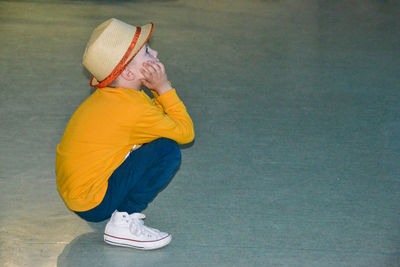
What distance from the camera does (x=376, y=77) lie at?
9.10ft

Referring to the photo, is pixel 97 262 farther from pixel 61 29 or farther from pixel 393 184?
pixel 61 29

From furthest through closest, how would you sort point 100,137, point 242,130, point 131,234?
point 242,130 → point 131,234 → point 100,137

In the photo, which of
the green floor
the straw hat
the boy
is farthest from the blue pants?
the straw hat

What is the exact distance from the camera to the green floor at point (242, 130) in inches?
69.3

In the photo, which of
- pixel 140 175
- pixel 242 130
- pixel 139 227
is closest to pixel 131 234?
pixel 139 227

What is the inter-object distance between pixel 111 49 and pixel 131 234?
0.56m

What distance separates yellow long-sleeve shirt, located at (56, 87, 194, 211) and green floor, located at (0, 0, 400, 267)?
21cm

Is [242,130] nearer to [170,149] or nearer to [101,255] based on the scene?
[170,149]

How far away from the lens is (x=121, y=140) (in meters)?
1.65

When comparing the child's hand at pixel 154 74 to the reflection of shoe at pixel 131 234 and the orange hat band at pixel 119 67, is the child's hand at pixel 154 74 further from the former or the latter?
the reflection of shoe at pixel 131 234

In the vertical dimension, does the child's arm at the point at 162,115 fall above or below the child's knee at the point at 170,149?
above

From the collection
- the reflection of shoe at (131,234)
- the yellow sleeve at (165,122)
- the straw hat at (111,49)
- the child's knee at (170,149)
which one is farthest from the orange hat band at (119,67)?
the reflection of shoe at (131,234)

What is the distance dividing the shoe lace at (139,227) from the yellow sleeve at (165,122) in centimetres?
25

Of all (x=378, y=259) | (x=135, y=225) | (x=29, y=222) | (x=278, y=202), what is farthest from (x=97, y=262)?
(x=378, y=259)
